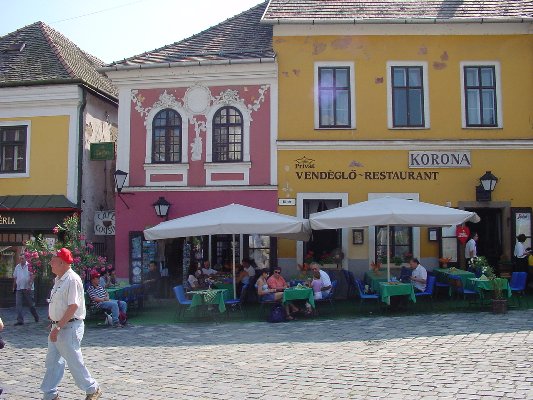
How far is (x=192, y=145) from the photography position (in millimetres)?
16578

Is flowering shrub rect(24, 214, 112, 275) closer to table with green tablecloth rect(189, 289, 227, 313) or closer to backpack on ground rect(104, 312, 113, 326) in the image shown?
backpack on ground rect(104, 312, 113, 326)

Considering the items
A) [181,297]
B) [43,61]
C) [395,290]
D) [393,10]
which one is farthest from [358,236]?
[43,61]

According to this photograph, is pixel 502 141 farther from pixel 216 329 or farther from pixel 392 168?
pixel 216 329

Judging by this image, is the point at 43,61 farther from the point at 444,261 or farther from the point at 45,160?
the point at 444,261

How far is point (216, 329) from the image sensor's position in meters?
11.4

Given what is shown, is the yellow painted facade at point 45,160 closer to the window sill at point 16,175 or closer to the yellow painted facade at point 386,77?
the window sill at point 16,175

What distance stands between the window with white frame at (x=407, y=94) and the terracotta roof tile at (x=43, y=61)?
8.78 metres

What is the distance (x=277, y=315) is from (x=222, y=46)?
29.7ft

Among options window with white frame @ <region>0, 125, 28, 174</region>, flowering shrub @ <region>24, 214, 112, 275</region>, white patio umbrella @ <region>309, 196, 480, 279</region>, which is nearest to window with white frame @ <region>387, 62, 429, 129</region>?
white patio umbrella @ <region>309, 196, 480, 279</region>

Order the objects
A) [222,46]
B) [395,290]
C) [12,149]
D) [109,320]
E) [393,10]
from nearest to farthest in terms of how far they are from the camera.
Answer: [109,320]
[395,290]
[393,10]
[12,149]
[222,46]

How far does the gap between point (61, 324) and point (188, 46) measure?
13148 mm

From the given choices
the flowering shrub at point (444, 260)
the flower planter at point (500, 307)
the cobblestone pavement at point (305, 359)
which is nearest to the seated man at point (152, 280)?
the cobblestone pavement at point (305, 359)

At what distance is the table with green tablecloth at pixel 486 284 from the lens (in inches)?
471

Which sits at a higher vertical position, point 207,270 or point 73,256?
point 73,256
